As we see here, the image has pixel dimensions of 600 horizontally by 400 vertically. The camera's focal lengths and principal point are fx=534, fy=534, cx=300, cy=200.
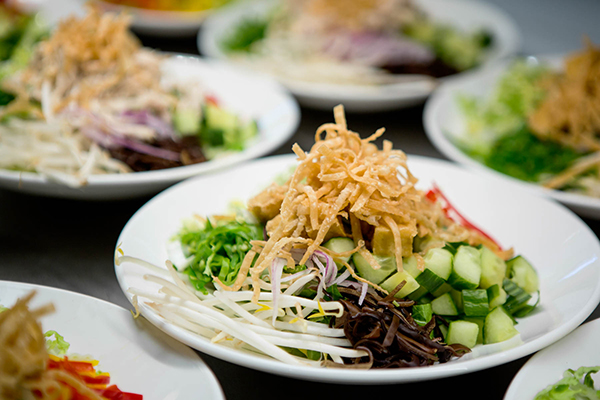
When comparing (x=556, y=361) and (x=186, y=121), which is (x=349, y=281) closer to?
(x=556, y=361)

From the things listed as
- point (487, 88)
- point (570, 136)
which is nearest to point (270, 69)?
point (487, 88)

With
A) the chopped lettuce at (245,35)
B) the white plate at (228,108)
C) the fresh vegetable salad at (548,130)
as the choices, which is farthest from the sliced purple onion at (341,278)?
the chopped lettuce at (245,35)

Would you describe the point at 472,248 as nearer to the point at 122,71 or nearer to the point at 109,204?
the point at 109,204

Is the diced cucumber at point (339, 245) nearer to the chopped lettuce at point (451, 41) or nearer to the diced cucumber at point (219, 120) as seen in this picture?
the diced cucumber at point (219, 120)

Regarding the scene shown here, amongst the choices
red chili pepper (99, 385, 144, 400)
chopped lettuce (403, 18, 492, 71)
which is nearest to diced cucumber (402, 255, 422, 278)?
red chili pepper (99, 385, 144, 400)

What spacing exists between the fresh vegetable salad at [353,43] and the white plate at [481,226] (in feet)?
5.56

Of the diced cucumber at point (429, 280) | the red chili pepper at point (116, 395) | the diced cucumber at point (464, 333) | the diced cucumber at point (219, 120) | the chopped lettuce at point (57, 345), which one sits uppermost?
the diced cucumber at point (429, 280)

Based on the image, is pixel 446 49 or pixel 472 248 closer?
pixel 472 248

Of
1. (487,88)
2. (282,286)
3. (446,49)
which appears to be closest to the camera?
(282,286)

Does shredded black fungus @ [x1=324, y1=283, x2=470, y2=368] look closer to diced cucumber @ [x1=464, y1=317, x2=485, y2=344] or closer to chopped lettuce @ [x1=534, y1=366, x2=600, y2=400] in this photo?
diced cucumber @ [x1=464, y1=317, x2=485, y2=344]

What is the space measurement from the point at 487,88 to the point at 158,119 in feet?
7.31

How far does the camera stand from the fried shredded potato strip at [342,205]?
1721 mm

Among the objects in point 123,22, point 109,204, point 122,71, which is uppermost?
point 123,22

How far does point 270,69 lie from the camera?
400 centimetres
